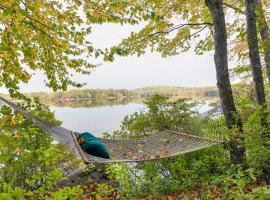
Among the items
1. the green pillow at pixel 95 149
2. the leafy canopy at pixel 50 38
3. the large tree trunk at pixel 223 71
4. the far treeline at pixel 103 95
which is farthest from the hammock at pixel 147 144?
the far treeline at pixel 103 95

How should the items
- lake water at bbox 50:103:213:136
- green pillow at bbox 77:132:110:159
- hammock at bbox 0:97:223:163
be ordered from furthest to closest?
lake water at bbox 50:103:213:136
green pillow at bbox 77:132:110:159
hammock at bbox 0:97:223:163

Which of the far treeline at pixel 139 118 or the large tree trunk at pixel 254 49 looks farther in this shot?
the large tree trunk at pixel 254 49

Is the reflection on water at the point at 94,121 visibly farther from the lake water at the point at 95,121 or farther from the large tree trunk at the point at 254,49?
the large tree trunk at the point at 254,49

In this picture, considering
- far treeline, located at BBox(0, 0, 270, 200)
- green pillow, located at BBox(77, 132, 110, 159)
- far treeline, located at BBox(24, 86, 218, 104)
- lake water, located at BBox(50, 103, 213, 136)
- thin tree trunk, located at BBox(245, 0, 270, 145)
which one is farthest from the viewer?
far treeline, located at BBox(24, 86, 218, 104)

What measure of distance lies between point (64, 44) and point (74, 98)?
264ft

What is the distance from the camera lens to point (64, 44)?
3.86 m

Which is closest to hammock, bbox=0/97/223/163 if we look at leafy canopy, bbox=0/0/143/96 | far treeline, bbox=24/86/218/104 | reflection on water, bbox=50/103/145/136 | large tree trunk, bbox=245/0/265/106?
leafy canopy, bbox=0/0/143/96

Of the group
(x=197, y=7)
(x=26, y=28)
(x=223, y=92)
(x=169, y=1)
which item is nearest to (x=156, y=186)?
(x=223, y=92)

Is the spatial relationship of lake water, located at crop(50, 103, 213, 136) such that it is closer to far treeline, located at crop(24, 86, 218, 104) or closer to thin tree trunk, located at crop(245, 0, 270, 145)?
thin tree trunk, located at crop(245, 0, 270, 145)

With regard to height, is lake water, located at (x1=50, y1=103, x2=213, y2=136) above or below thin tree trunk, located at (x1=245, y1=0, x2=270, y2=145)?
below

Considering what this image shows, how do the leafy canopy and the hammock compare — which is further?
the hammock

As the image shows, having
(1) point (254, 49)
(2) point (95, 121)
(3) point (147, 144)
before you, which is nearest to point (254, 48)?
(1) point (254, 49)

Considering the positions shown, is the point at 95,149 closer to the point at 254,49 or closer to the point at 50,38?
the point at 50,38

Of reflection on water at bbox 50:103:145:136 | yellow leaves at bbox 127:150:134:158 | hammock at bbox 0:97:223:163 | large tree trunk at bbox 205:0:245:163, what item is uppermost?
large tree trunk at bbox 205:0:245:163
